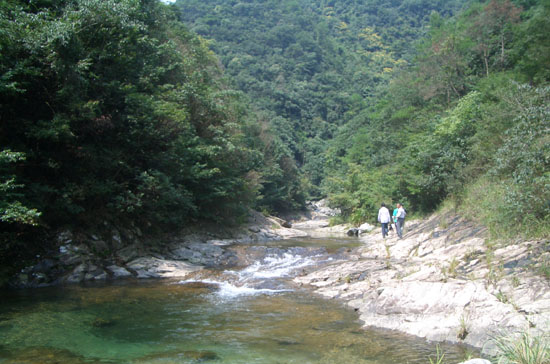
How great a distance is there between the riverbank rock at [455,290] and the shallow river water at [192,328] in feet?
1.95

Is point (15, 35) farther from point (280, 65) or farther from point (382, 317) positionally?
point (280, 65)

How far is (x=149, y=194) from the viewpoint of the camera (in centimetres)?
1820

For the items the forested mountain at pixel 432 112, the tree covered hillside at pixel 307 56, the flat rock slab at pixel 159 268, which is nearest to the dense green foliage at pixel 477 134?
the forested mountain at pixel 432 112

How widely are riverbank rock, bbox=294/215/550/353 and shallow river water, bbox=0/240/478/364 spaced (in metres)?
0.59

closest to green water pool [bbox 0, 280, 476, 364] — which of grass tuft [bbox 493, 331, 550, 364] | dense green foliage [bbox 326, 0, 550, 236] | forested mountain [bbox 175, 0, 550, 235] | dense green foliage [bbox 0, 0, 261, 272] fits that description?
grass tuft [bbox 493, 331, 550, 364]

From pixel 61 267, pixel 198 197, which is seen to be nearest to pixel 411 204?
pixel 198 197

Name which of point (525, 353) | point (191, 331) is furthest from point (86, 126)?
point (525, 353)

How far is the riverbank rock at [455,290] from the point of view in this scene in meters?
7.68

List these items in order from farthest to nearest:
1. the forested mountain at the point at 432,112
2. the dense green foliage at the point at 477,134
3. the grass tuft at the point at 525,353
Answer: the forested mountain at the point at 432,112 → the dense green foliage at the point at 477,134 → the grass tuft at the point at 525,353

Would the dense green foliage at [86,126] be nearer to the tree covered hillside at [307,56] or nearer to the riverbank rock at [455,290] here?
the riverbank rock at [455,290]

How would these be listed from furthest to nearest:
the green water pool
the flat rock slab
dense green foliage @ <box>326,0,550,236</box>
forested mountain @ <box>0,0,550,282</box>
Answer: the flat rock slab
forested mountain @ <box>0,0,550,282</box>
dense green foliage @ <box>326,0,550,236</box>
the green water pool

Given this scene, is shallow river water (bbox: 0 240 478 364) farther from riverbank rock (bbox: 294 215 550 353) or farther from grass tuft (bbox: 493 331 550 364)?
grass tuft (bbox: 493 331 550 364)

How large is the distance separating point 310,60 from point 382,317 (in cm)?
11517

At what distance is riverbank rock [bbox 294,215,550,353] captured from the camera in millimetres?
7676
